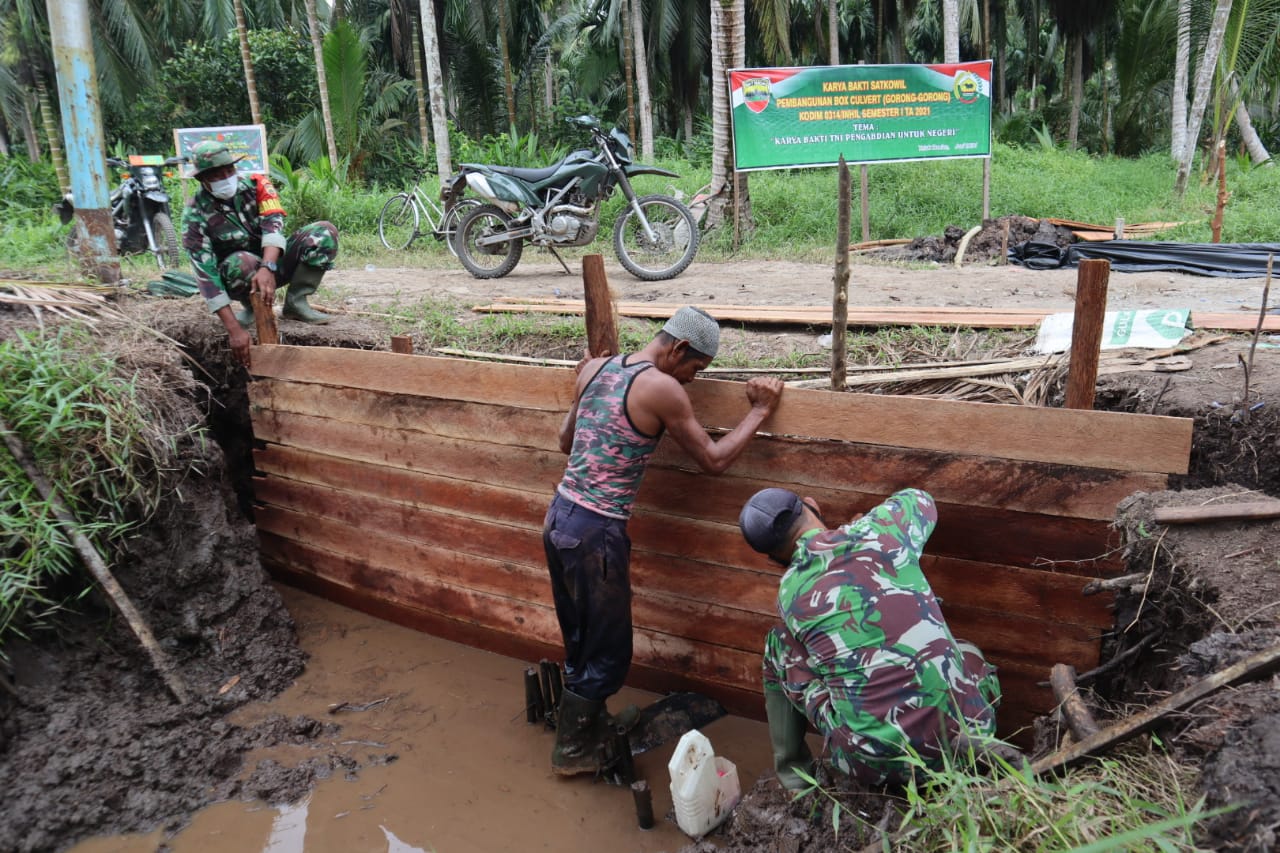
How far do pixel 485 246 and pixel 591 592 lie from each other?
505 cm

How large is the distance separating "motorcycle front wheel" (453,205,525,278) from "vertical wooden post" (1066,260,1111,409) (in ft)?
18.4

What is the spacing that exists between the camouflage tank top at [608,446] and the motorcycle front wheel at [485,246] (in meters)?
4.64

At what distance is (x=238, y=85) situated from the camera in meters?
18.4

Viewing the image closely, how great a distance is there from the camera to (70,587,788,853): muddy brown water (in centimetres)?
339

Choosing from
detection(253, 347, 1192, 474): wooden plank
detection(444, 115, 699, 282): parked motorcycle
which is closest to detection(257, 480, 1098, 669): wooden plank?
detection(253, 347, 1192, 474): wooden plank

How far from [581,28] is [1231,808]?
25.9 m

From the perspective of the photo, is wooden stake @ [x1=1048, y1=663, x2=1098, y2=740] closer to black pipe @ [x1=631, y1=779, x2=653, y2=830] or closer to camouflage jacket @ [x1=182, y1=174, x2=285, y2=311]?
black pipe @ [x1=631, y1=779, x2=653, y2=830]

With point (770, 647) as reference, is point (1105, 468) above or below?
above

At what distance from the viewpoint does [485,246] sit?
25.4ft

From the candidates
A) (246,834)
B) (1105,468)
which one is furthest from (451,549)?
(1105,468)

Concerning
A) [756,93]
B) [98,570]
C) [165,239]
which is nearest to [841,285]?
[98,570]

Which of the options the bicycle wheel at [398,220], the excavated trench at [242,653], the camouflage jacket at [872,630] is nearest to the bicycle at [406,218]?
the bicycle wheel at [398,220]

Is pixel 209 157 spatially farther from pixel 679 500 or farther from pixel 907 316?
pixel 907 316

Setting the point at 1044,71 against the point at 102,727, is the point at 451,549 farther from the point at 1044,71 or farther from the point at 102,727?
the point at 1044,71
